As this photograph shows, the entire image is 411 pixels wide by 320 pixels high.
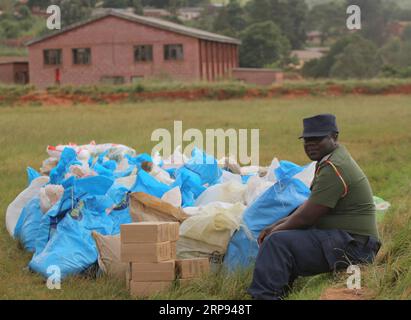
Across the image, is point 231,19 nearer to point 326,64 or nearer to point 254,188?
point 326,64

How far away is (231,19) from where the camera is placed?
9394cm

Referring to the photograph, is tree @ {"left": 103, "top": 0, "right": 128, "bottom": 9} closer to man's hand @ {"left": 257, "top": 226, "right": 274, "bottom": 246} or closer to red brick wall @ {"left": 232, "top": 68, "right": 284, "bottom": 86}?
red brick wall @ {"left": 232, "top": 68, "right": 284, "bottom": 86}

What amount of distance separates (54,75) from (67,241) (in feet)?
164

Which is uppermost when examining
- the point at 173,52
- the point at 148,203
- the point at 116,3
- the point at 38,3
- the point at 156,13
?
the point at 38,3

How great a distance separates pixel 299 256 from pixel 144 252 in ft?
3.87

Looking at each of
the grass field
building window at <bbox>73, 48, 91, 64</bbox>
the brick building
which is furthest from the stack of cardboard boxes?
building window at <bbox>73, 48, 91, 64</bbox>

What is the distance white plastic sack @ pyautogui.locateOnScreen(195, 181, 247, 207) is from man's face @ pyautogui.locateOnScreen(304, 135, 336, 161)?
185 centimetres

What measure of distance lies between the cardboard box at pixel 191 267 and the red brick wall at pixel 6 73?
55652 mm

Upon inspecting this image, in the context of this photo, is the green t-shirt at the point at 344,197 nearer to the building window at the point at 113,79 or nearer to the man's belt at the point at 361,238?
the man's belt at the point at 361,238

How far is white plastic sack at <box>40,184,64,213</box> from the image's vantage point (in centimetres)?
880

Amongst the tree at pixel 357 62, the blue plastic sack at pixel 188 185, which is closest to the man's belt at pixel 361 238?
the blue plastic sack at pixel 188 185

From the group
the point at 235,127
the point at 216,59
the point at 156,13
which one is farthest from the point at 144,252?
the point at 156,13

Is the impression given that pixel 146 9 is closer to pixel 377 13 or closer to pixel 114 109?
pixel 377 13
